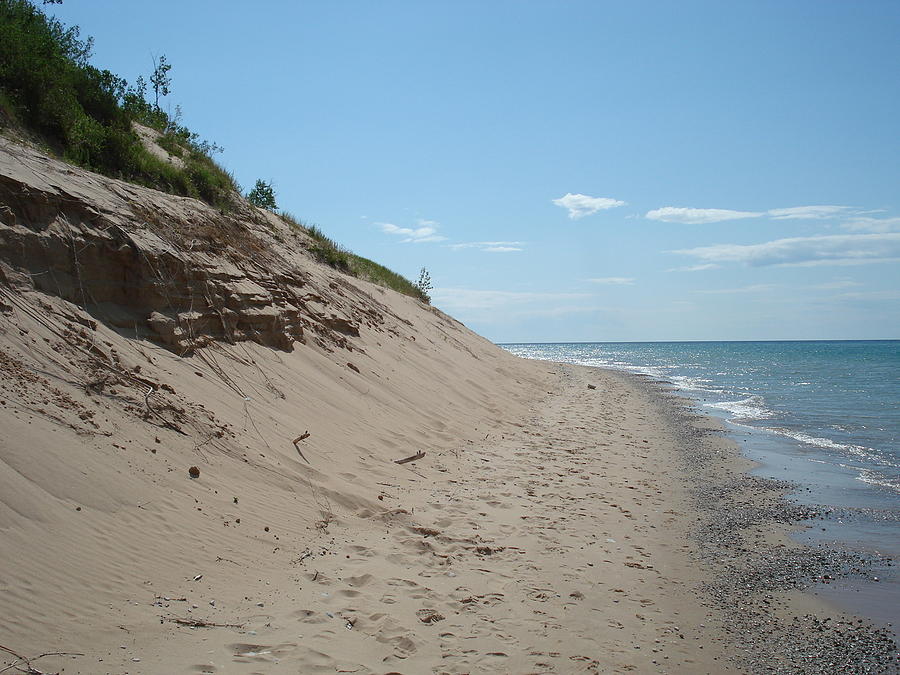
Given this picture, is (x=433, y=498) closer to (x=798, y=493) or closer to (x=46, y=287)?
(x=46, y=287)

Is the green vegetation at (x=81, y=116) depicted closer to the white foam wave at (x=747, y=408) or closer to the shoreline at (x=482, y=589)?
the shoreline at (x=482, y=589)

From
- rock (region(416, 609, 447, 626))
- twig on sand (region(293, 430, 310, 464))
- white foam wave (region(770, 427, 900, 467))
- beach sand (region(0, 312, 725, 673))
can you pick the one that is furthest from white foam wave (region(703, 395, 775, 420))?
rock (region(416, 609, 447, 626))

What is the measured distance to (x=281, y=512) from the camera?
594 cm

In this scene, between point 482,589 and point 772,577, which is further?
point 772,577

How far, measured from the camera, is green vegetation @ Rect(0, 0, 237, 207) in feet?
33.6

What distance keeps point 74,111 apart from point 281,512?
8862 mm

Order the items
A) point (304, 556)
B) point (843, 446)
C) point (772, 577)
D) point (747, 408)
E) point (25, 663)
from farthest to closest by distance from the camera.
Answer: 1. point (747, 408)
2. point (843, 446)
3. point (772, 577)
4. point (304, 556)
5. point (25, 663)

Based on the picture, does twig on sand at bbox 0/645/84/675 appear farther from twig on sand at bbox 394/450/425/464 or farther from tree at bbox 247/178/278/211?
tree at bbox 247/178/278/211

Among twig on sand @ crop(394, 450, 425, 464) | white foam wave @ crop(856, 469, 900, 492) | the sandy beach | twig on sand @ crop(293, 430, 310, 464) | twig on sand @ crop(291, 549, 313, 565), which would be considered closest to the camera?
the sandy beach

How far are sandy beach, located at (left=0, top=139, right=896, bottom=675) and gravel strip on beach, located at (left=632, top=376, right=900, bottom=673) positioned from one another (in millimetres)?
29

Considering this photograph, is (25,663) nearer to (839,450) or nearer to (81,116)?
(81,116)

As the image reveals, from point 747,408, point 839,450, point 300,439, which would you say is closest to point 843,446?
point 839,450

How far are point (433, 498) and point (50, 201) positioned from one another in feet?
18.7

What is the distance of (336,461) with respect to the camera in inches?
299
